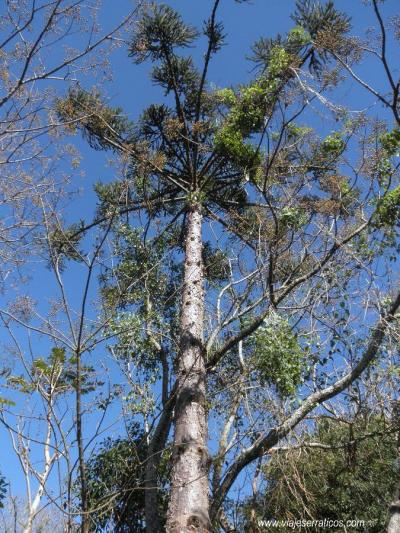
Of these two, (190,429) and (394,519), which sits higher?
(190,429)

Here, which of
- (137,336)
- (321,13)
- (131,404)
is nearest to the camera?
(131,404)

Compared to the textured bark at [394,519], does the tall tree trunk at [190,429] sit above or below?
above

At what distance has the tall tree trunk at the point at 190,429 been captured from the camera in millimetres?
3811

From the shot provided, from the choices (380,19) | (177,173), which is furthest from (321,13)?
(380,19)

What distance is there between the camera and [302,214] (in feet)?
20.5

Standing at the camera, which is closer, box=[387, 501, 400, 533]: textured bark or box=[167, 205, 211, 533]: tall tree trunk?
box=[387, 501, 400, 533]: textured bark

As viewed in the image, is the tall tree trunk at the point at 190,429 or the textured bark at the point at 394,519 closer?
the textured bark at the point at 394,519

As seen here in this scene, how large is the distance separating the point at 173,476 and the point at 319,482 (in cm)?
430

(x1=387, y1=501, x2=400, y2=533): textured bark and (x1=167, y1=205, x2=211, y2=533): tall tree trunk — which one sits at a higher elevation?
(x1=167, y1=205, x2=211, y2=533): tall tree trunk

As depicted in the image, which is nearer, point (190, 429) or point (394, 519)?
point (394, 519)

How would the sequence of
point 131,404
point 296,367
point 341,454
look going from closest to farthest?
1. point 296,367
2. point 131,404
3. point 341,454

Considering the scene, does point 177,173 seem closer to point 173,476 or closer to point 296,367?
point 296,367

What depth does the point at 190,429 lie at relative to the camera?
4418mm

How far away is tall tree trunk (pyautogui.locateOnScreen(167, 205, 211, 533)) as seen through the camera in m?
3.81
